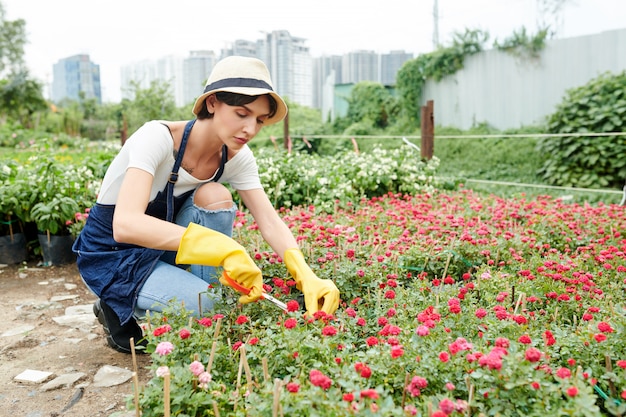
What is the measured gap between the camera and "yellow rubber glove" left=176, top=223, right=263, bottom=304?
1.90 m

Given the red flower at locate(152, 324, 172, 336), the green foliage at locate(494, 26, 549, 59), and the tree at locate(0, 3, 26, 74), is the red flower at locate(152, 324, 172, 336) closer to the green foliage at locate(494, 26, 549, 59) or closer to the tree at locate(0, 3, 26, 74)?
the green foliage at locate(494, 26, 549, 59)

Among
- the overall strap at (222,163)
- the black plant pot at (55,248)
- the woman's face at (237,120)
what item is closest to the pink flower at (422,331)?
the woman's face at (237,120)

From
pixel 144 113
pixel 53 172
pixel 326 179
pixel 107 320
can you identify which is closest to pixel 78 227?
pixel 53 172

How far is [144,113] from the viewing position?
2038cm

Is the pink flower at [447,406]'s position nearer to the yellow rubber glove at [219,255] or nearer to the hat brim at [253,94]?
the yellow rubber glove at [219,255]

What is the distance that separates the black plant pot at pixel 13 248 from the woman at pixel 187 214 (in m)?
1.96

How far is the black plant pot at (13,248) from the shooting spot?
4.00 m

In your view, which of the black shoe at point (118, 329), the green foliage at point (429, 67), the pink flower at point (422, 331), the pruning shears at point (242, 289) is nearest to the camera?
the pink flower at point (422, 331)

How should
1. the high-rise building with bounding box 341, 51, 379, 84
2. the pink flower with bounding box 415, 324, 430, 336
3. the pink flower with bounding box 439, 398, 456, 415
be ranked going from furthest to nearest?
1. the high-rise building with bounding box 341, 51, 379, 84
2. the pink flower with bounding box 415, 324, 430, 336
3. the pink flower with bounding box 439, 398, 456, 415

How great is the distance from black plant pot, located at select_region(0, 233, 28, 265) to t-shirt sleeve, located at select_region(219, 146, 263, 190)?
2380 millimetres

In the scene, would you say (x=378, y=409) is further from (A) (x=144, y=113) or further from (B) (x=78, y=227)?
(A) (x=144, y=113)

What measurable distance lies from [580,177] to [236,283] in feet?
23.2

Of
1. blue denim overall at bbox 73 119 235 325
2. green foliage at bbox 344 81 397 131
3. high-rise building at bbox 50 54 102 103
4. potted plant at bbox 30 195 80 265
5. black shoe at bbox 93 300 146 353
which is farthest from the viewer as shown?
high-rise building at bbox 50 54 102 103

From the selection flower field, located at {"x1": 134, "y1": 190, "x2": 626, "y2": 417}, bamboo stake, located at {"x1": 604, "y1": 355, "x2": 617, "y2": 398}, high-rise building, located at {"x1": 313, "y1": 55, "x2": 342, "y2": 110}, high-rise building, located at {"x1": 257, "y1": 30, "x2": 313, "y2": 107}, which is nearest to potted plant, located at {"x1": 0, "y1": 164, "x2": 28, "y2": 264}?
flower field, located at {"x1": 134, "y1": 190, "x2": 626, "y2": 417}
